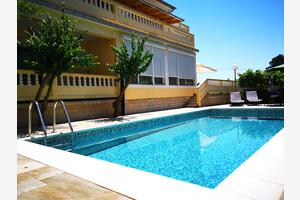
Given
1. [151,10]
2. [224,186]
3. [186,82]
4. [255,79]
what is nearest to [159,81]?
[186,82]

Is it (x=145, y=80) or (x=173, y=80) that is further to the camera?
(x=173, y=80)

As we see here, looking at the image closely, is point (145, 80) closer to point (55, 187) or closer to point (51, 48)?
point (51, 48)

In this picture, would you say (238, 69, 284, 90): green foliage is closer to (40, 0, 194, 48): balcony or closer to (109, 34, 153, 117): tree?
(40, 0, 194, 48): balcony

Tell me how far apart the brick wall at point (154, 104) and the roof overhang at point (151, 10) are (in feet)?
23.7

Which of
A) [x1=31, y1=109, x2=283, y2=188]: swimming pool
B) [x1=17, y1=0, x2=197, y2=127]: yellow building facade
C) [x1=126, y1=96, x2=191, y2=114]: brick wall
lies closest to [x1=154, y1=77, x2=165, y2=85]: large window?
[x1=17, y1=0, x2=197, y2=127]: yellow building facade

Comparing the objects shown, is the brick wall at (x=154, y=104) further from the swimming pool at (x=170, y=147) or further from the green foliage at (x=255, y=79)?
the green foliage at (x=255, y=79)

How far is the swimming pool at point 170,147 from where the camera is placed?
468cm

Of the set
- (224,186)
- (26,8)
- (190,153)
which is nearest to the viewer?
(224,186)

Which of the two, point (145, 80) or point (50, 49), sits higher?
point (50, 49)

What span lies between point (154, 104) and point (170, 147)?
8319 millimetres

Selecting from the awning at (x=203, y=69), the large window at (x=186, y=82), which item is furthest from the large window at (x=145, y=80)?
the awning at (x=203, y=69)

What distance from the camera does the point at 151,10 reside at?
18.0m
